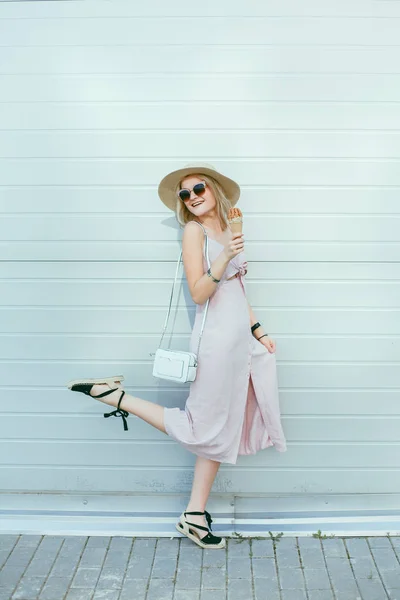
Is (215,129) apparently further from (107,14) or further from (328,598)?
(328,598)

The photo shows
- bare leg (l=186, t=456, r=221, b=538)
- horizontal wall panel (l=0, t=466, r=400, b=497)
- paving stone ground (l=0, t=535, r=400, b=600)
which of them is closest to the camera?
paving stone ground (l=0, t=535, r=400, b=600)

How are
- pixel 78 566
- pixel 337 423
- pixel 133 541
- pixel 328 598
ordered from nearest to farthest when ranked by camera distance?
1. pixel 328 598
2. pixel 78 566
3. pixel 133 541
4. pixel 337 423

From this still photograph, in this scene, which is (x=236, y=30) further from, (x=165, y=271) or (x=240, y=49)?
(x=165, y=271)

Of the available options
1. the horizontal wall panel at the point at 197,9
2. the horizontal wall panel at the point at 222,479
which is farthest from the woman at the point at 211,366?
the horizontal wall panel at the point at 197,9

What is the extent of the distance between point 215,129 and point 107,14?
34.0 inches

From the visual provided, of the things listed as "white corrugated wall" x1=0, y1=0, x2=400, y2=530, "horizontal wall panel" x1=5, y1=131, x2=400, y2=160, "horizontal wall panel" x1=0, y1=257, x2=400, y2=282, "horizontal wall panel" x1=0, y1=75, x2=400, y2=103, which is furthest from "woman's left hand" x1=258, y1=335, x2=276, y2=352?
"horizontal wall panel" x1=0, y1=75, x2=400, y2=103

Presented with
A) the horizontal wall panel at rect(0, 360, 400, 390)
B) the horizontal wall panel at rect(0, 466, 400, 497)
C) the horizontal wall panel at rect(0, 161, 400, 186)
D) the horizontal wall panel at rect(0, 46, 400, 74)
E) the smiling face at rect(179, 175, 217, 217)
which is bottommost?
the horizontal wall panel at rect(0, 466, 400, 497)

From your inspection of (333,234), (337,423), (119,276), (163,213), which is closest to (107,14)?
(163,213)

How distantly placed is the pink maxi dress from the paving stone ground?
1.74 feet

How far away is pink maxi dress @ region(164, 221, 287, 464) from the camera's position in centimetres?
387

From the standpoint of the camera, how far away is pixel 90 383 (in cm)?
390

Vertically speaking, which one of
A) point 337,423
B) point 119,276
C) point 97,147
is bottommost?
point 337,423

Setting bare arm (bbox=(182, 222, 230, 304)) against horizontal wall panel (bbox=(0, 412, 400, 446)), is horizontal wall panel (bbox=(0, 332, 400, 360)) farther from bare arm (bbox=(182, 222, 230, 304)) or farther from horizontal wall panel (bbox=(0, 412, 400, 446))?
bare arm (bbox=(182, 222, 230, 304))

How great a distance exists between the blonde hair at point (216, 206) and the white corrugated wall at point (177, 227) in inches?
8.1
